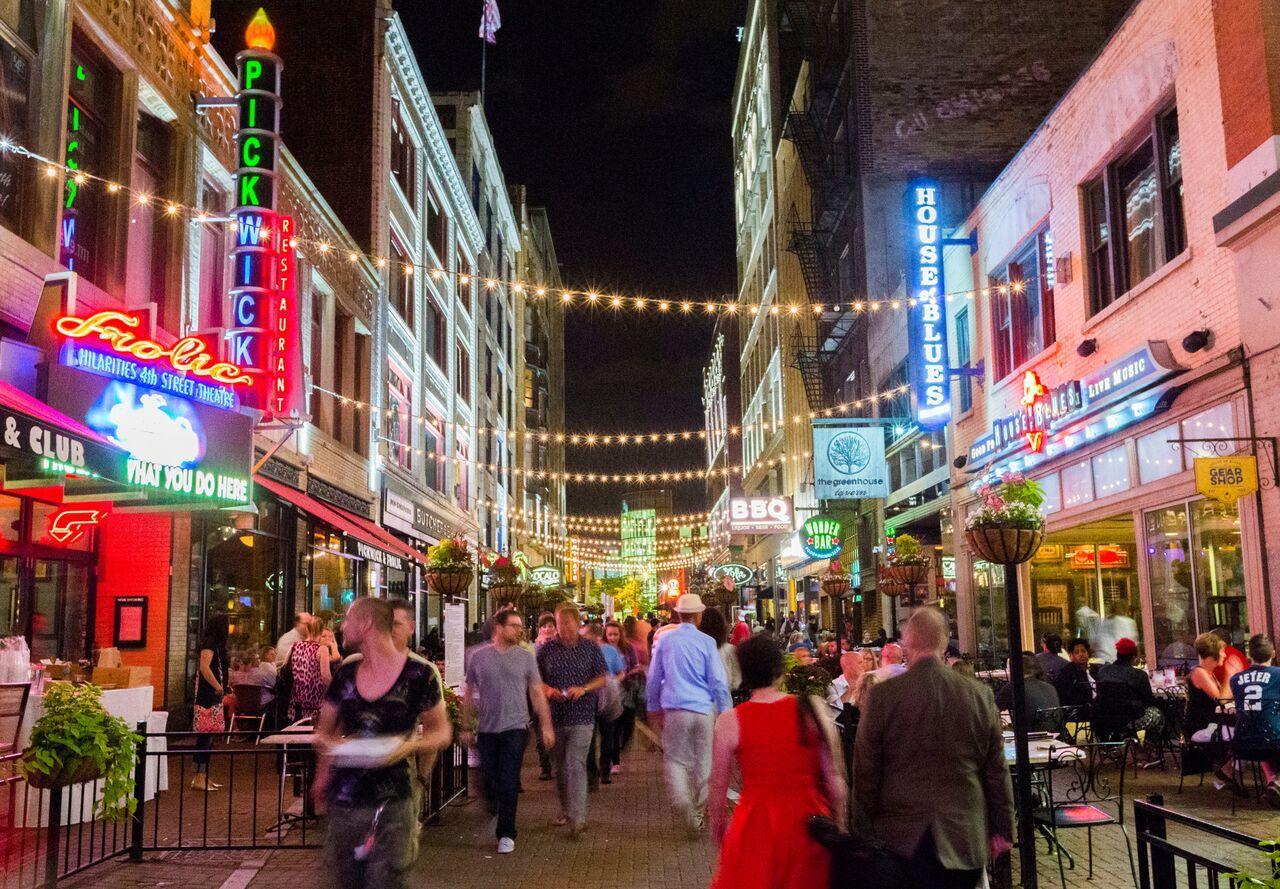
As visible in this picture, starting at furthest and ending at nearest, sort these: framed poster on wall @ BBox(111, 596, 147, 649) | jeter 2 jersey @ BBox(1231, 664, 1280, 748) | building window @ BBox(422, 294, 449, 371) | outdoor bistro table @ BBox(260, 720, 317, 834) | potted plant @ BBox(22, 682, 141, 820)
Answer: building window @ BBox(422, 294, 449, 371) → framed poster on wall @ BBox(111, 596, 147, 649) → jeter 2 jersey @ BBox(1231, 664, 1280, 748) → outdoor bistro table @ BBox(260, 720, 317, 834) → potted plant @ BBox(22, 682, 141, 820)

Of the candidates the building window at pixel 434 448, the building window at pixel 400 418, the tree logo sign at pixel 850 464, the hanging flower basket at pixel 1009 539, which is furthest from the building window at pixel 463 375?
the hanging flower basket at pixel 1009 539

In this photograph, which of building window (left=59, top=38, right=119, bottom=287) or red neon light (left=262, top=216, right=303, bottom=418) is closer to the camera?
building window (left=59, top=38, right=119, bottom=287)

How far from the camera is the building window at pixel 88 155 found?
43.5 ft

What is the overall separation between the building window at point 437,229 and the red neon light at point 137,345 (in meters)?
21.1

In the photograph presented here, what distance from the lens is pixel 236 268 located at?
53.9 feet

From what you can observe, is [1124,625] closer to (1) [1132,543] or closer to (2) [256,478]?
(1) [1132,543]

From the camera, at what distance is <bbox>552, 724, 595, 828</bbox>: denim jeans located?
9.86m

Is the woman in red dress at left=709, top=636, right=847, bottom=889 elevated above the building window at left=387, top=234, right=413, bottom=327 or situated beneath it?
situated beneath

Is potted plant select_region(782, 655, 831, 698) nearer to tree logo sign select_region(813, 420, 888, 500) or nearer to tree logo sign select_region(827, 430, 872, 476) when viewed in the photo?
tree logo sign select_region(813, 420, 888, 500)

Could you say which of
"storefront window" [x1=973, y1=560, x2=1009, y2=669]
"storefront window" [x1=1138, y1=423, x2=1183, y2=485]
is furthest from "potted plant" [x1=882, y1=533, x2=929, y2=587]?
"storefront window" [x1=1138, y1=423, x2=1183, y2=485]

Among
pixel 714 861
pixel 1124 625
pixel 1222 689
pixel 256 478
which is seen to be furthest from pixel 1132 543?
pixel 256 478

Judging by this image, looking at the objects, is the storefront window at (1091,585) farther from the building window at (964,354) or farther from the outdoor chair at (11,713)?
the outdoor chair at (11,713)

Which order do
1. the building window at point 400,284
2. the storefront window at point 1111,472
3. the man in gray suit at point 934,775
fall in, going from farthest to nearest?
the building window at point 400,284 → the storefront window at point 1111,472 → the man in gray suit at point 934,775

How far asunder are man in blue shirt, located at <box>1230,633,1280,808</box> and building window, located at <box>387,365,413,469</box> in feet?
70.1
